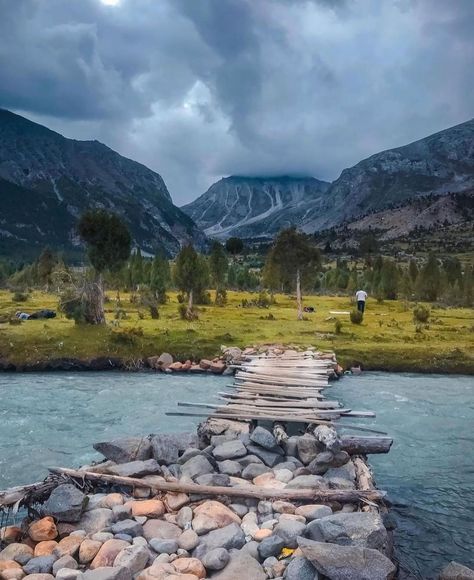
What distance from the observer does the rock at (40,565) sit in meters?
8.97

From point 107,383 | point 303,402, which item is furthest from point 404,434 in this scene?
point 107,383

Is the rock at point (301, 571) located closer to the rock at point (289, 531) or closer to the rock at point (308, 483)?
the rock at point (289, 531)

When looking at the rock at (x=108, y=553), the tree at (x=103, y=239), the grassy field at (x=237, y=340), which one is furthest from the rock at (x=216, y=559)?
the tree at (x=103, y=239)

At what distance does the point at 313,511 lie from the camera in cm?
1092

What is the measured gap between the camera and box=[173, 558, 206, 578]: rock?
352 inches

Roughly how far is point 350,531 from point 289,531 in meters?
1.11

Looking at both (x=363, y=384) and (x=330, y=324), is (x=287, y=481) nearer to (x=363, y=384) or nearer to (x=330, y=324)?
(x=363, y=384)

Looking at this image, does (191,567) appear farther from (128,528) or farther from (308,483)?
(308,483)

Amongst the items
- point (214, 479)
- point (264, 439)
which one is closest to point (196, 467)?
point (214, 479)

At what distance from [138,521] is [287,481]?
376 centimetres

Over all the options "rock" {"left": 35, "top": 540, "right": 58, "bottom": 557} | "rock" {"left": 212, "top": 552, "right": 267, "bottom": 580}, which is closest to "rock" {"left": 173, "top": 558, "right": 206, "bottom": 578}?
"rock" {"left": 212, "top": 552, "right": 267, "bottom": 580}

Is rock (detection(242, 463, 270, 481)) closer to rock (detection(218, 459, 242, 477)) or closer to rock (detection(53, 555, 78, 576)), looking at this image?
rock (detection(218, 459, 242, 477))

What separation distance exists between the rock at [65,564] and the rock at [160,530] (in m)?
1.44

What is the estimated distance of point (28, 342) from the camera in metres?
34.4
